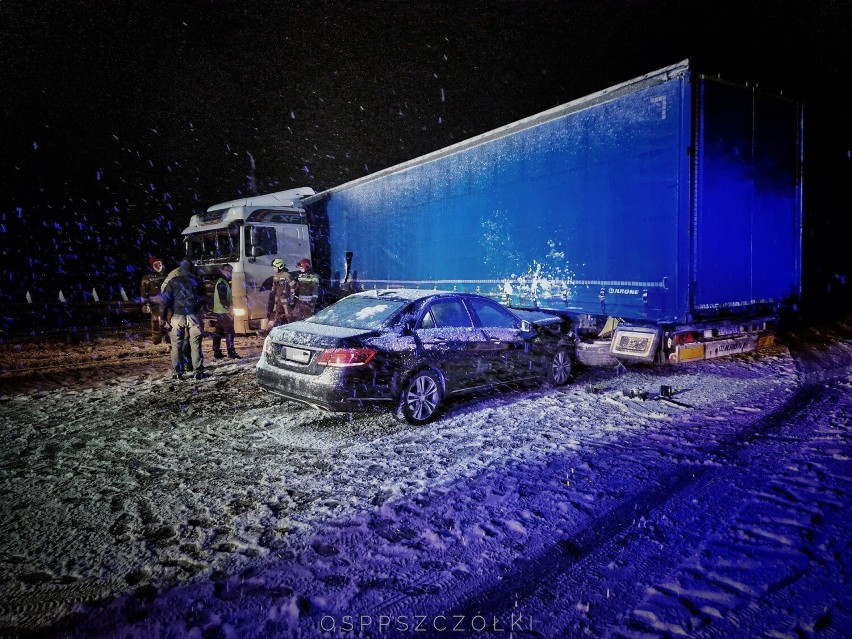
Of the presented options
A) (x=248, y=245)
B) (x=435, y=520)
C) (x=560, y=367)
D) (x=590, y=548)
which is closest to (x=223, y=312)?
(x=248, y=245)

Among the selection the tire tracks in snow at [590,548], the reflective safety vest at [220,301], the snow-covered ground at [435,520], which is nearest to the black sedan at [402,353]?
the snow-covered ground at [435,520]

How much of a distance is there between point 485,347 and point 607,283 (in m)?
2.17

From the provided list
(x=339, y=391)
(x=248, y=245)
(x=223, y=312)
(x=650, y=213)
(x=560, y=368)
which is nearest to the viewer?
(x=339, y=391)

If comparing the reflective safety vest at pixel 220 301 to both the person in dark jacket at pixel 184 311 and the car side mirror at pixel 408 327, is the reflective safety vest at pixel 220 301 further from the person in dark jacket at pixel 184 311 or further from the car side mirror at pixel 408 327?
the car side mirror at pixel 408 327

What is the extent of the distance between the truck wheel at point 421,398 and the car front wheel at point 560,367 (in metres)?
2.11

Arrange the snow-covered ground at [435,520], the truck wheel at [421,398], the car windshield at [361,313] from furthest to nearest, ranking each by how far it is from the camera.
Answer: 1. the car windshield at [361,313]
2. the truck wheel at [421,398]
3. the snow-covered ground at [435,520]

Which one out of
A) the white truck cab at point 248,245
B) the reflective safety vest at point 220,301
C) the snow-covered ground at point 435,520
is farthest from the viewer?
the white truck cab at point 248,245

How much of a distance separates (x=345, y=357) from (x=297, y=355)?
66 cm

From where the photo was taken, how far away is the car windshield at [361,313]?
18.5ft

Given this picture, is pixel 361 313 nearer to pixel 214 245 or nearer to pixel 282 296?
pixel 282 296

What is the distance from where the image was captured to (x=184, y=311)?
7.82 meters

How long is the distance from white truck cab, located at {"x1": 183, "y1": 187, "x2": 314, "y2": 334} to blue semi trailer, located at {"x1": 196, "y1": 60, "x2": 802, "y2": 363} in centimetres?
502

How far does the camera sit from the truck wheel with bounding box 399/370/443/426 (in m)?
5.44

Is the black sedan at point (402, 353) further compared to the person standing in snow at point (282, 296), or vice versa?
the person standing in snow at point (282, 296)
